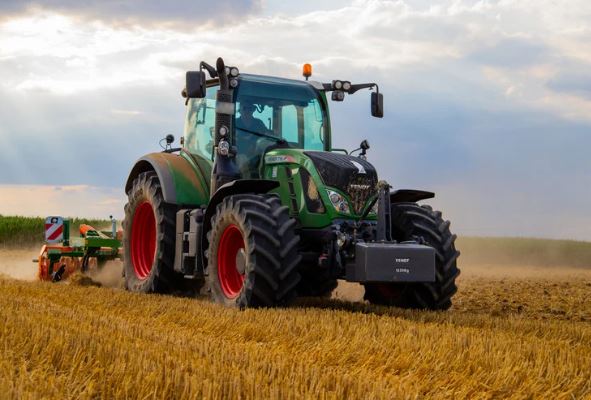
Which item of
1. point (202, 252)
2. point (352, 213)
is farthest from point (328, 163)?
point (202, 252)

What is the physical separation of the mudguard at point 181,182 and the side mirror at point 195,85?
157cm

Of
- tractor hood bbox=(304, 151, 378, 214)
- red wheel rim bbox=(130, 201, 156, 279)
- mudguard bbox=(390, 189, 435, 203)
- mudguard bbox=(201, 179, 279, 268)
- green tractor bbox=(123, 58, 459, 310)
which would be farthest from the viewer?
red wheel rim bbox=(130, 201, 156, 279)

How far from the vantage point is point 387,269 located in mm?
8039

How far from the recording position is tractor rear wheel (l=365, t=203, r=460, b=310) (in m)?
8.95

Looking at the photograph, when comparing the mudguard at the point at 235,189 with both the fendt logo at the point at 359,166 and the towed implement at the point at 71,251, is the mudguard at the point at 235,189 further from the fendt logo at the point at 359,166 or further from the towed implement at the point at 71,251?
the towed implement at the point at 71,251

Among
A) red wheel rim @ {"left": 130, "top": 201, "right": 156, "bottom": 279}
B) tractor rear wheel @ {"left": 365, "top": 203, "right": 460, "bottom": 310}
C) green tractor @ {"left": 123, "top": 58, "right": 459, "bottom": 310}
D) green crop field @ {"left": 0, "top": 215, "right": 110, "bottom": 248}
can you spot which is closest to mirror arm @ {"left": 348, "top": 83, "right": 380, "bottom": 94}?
green tractor @ {"left": 123, "top": 58, "right": 459, "bottom": 310}

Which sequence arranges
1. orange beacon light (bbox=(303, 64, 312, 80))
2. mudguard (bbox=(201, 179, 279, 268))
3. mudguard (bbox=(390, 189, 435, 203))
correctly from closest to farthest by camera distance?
mudguard (bbox=(201, 179, 279, 268)) → mudguard (bbox=(390, 189, 435, 203)) → orange beacon light (bbox=(303, 64, 312, 80))

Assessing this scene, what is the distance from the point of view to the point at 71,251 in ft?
40.2

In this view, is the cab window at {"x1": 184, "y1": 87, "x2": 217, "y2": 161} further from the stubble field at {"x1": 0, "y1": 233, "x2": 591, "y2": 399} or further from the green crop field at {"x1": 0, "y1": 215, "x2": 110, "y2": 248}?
the green crop field at {"x1": 0, "y1": 215, "x2": 110, "y2": 248}

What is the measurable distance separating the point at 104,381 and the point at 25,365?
2.24 feet

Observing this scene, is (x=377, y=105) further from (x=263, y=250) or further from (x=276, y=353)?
(x=276, y=353)

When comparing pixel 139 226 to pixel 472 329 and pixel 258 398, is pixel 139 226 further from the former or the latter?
pixel 258 398

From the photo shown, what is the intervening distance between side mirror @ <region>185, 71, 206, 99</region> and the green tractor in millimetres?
12

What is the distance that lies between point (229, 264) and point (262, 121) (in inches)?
71.4
